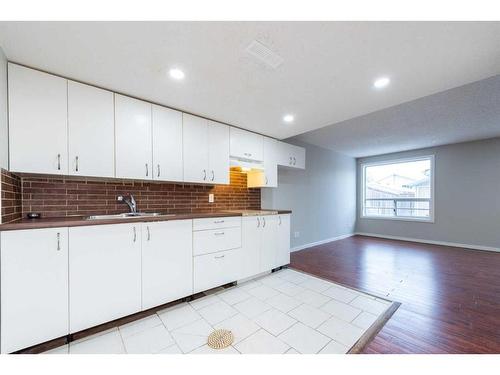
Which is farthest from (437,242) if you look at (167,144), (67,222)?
(67,222)

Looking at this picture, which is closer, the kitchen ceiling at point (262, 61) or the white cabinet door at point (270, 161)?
the kitchen ceiling at point (262, 61)

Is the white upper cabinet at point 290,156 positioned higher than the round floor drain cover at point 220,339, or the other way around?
the white upper cabinet at point 290,156

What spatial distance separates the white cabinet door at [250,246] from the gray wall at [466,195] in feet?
16.2

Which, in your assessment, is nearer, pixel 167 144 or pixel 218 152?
pixel 167 144

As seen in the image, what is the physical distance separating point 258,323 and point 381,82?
97.9 inches

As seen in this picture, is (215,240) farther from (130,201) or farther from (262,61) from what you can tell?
(262,61)

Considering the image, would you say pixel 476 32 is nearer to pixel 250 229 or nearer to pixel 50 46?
pixel 250 229

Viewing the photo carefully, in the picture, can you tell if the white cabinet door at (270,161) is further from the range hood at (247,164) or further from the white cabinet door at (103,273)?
the white cabinet door at (103,273)

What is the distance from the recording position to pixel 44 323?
1465mm

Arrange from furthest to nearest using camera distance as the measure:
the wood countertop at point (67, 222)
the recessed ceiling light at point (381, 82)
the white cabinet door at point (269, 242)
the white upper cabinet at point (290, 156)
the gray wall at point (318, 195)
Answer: the gray wall at point (318, 195), the white upper cabinet at point (290, 156), the white cabinet door at point (269, 242), the recessed ceiling light at point (381, 82), the wood countertop at point (67, 222)

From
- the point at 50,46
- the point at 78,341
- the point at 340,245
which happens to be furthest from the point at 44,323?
the point at 340,245

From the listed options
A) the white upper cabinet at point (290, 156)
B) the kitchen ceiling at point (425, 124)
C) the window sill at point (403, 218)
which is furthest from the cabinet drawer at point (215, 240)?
the window sill at point (403, 218)

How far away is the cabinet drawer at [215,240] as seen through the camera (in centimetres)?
226

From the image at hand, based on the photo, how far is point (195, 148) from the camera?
8.38 ft
